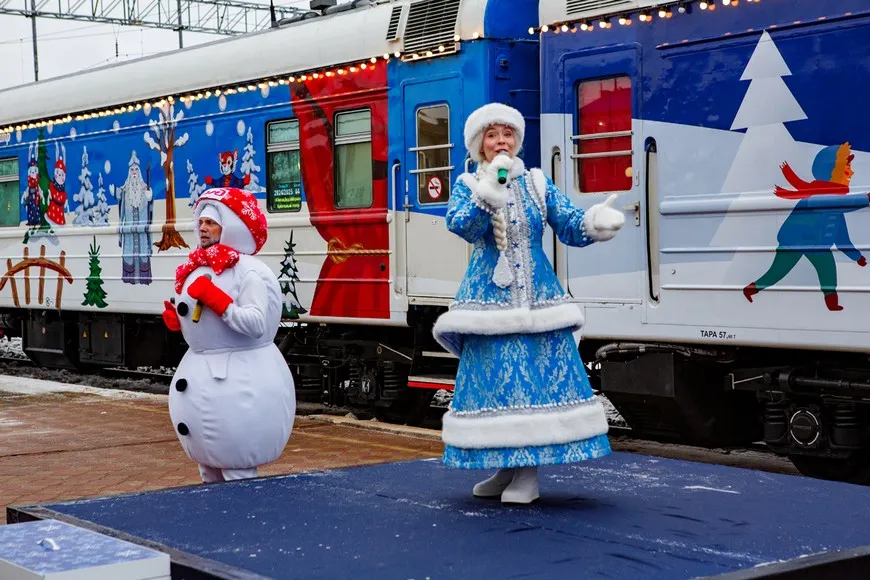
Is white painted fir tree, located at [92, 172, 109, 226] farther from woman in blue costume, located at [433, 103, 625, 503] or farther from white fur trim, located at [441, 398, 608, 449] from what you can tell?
white fur trim, located at [441, 398, 608, 449]

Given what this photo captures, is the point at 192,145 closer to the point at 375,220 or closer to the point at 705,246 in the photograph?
the point at 375,220

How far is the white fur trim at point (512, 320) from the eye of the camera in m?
5.51

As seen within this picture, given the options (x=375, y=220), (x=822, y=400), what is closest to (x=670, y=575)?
(x=822, y=400)

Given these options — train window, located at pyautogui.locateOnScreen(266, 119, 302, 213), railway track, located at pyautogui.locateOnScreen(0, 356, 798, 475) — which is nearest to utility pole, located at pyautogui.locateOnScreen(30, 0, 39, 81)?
railway track, located at pyautogui.locateOnScreen(0, 356, 798, 475)

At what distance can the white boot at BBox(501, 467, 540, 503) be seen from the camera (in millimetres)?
5645

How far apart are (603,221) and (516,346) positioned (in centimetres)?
59

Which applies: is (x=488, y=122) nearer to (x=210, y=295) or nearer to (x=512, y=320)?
(x=512, y=320)

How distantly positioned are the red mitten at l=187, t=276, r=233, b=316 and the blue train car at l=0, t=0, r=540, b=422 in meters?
4.44

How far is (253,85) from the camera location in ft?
41.4

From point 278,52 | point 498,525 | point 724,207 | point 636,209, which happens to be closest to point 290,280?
point 278,52

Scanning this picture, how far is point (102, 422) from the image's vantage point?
11.7 meters

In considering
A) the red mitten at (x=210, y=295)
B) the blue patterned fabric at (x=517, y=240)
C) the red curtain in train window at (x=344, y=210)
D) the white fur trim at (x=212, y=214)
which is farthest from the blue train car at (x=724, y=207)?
the red mitten at (x=210, y=295)

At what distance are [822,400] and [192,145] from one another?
6967 mm

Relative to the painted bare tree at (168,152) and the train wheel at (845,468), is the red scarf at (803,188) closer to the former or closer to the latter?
the train wheel at (845,468)
